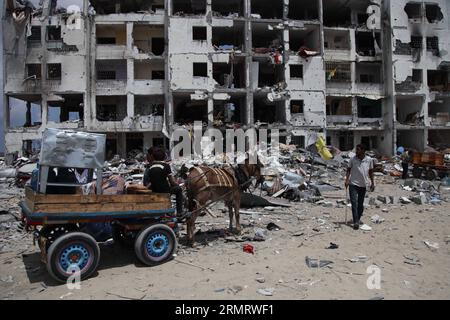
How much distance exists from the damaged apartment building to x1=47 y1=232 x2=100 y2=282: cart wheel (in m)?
25.1

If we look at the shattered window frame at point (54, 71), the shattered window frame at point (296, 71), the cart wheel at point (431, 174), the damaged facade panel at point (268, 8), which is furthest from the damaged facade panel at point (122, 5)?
the cart wheel at point (431, 174)

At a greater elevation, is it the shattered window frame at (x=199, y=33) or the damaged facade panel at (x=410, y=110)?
the shattered window frame at (x=199, y=33)

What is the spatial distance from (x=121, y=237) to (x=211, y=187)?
2068mm

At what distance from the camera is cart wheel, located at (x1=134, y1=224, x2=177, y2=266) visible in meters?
5.81

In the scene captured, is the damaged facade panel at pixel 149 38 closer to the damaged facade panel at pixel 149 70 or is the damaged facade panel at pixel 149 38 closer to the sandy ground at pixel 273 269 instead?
the damaged facade panel at pixel 149 70

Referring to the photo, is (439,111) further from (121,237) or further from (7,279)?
(7,279)

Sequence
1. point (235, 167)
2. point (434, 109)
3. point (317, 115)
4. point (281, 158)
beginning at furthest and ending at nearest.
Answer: point (434, 109), point (317, 115), point (281, 158), point (235, 167)

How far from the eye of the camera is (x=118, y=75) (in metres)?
32.7

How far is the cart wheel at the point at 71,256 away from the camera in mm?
5004

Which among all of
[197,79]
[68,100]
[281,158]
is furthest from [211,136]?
[68,100]

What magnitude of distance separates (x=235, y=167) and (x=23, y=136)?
2791cm

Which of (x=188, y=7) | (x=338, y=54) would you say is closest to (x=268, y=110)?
(x=338, y=54)

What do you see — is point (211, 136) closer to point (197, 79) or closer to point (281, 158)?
point (197, 79)

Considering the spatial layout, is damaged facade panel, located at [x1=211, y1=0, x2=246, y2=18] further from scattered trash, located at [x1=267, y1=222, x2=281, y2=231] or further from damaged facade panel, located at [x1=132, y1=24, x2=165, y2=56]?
scattered trash, located at [x1=267, y1=222, x2=281, y2=231]
